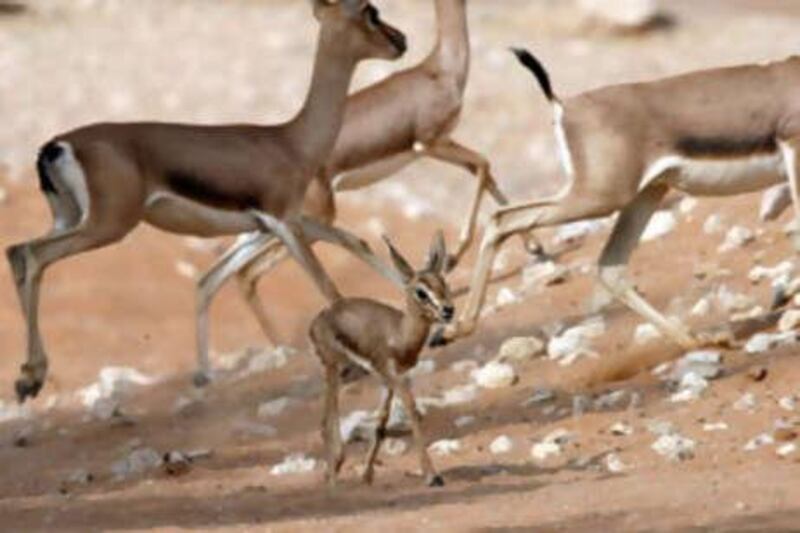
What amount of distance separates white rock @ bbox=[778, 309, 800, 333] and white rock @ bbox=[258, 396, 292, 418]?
215cm

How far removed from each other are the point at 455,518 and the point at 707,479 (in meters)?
0.96

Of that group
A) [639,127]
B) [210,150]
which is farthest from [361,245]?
[639,127]

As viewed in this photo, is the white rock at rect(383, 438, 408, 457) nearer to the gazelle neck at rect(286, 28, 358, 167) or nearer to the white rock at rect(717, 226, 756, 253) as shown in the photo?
the gazelle neck at rect(286, 28, 358, 167)

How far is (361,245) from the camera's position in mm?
13070

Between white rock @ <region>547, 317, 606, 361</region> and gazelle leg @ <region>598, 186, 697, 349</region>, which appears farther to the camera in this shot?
white rock @ <region>547, 317, 606, 361</region>

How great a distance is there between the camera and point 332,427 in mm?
10375

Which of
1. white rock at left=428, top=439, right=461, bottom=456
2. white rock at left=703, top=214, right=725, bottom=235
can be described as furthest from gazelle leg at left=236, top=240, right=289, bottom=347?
white rock at left=428, top=439, right=461, bottom=456

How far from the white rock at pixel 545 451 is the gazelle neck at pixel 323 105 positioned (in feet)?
8.78

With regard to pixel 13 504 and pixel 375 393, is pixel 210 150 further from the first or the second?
pixel 13 504

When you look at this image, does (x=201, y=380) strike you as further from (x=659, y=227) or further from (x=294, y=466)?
(x=659, y=227)

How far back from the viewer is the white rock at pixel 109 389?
1295 centimetres

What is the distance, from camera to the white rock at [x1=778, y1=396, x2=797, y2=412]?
10922mm

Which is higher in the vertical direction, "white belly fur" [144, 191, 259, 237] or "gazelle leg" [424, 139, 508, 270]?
"gazelle leg" [424, 139, 508, 270]

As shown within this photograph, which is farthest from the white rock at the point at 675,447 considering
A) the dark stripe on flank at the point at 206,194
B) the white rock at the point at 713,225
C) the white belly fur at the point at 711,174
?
the white rock at the point at 713,225
